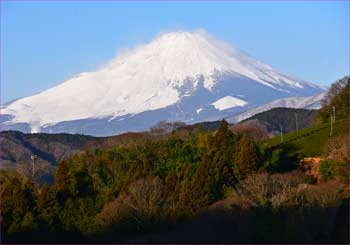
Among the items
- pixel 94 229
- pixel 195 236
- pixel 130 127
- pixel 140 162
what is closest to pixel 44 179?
pixel 140 162

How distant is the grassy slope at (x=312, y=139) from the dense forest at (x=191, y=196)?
202 millimetres

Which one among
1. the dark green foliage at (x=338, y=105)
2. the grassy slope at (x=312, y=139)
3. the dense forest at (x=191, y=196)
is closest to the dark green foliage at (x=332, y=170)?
the dense forest at (x=191, y=196)

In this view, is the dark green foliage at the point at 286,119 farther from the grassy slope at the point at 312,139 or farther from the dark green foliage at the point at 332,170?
the dark green foliage at the point at 332,170

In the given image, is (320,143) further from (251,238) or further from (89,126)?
(89,126)

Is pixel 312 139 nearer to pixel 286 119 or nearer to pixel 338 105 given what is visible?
pixel 338 105

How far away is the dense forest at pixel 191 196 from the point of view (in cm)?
2602

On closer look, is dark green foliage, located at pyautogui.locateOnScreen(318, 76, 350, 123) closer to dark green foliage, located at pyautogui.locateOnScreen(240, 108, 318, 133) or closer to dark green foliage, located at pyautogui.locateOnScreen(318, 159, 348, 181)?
dark green foliage, located at pyautogui.locateOnScreen(318, 159, 348, 181)

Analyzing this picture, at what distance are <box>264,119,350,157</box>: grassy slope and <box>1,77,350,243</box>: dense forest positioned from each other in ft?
0.66

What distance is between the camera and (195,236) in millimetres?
26797

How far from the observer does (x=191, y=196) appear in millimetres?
31250

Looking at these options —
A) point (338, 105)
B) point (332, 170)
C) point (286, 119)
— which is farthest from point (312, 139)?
point (286, 119)

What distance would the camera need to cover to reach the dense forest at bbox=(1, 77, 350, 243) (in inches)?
1024

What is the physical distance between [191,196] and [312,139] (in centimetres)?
1128

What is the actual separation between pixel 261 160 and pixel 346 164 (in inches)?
149
